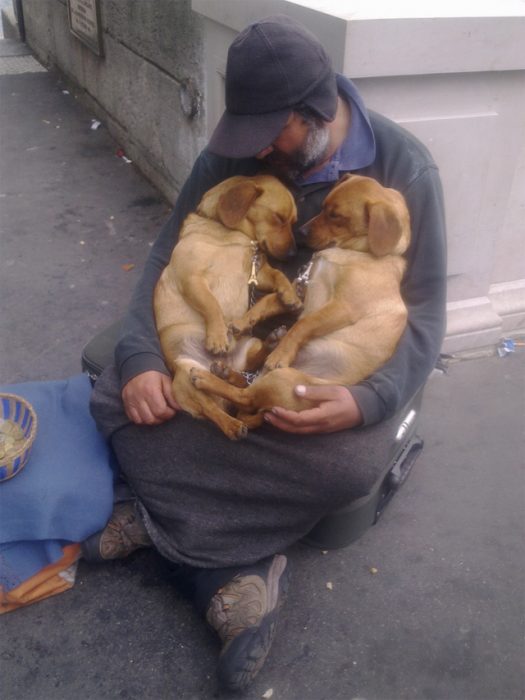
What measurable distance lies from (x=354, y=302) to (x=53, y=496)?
4.06 feet

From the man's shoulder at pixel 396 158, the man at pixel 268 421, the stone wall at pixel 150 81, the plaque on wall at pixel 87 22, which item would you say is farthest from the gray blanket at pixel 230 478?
the plaque on wall at pixel 87 22

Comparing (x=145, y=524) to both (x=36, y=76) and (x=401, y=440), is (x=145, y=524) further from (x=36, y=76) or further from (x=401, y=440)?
(x=36, y=76)

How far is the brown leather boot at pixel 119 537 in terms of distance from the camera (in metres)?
2.49

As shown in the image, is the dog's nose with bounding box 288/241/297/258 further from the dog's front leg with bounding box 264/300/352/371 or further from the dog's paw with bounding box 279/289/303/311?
the dog's front leg with bounding box 264/300/352/371

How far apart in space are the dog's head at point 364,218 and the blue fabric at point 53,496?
3.83 feet

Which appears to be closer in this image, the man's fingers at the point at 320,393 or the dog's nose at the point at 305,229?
the man's fingers at the point at 320,393

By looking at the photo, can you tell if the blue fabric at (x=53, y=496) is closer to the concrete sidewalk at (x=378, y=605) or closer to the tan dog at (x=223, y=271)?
the concrete sidewalk at (x=378, y=605)

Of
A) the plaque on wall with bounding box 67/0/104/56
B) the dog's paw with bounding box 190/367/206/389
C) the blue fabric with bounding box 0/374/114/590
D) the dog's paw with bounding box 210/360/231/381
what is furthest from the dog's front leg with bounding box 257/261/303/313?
the plaque on wall with bounding box 67/0/104/56

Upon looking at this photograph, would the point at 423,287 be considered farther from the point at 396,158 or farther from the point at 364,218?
the point at 396,158

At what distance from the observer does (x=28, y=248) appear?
4.94 metres

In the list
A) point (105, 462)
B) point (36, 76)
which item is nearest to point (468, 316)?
point (105, 462)

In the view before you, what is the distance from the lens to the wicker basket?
2.28 meters

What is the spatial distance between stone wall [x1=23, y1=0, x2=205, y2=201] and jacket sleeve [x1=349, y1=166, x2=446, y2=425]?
2629mm

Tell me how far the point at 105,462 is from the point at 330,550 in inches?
38.0
